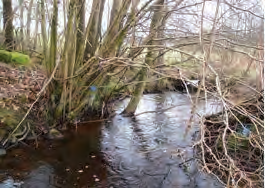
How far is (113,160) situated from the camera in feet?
21.1

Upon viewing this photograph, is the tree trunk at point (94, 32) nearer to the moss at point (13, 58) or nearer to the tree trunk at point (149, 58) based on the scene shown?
the tree trunk at point (149, 58)

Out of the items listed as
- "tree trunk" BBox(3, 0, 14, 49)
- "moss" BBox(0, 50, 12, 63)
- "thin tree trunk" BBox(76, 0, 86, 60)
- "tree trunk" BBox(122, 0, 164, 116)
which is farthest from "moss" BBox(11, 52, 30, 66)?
"tree trunk" BBox(122, 0, 164, 116)

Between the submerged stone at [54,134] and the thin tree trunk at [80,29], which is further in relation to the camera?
the thin tree trunk at [80,29]

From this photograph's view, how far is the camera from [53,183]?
17.8ft

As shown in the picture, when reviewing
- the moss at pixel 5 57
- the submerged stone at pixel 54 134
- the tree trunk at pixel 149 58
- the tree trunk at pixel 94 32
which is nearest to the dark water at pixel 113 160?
the submerged stone at pixel 54 134

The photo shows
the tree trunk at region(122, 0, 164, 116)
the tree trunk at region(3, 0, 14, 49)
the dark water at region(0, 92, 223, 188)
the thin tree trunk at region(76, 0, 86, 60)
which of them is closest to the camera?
the dark water at region(0, 92, 223, 188)

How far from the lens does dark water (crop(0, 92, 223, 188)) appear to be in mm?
5539

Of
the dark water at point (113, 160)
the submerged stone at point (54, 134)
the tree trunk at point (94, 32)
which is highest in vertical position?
the tree trunk at point (94, 32)

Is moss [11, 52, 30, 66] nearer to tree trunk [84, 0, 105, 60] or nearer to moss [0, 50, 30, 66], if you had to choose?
moss [0, 50, 30, 66]

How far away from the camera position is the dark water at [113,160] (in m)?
5.54

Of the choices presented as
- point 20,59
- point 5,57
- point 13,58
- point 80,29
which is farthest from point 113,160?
point 5,57

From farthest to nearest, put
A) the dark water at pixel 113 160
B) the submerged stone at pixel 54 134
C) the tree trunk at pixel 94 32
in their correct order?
the tree trunk at pixel 94 32 → the submerged stone at pixel 54 134 → the dark water at pixel 113 160

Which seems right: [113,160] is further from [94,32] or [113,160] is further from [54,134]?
[94,32]

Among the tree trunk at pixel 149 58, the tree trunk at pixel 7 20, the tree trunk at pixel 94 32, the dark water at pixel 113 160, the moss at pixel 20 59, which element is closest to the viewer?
the dark water at pixel 113 160
